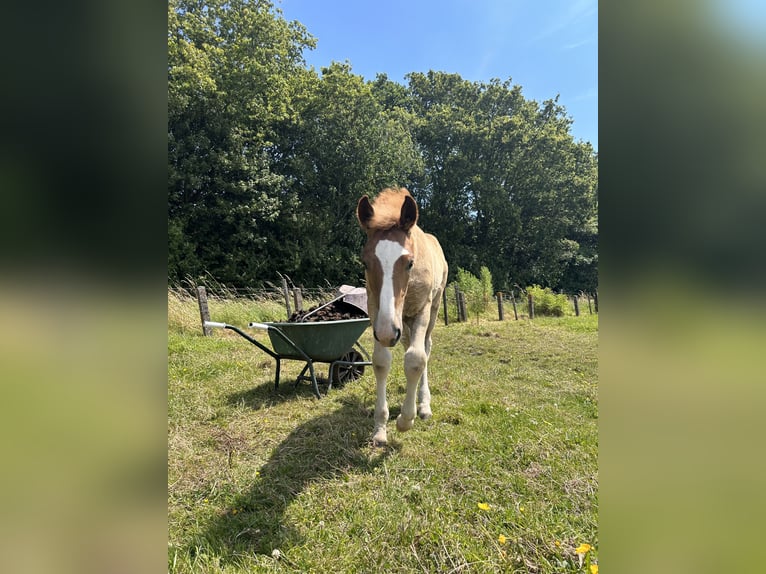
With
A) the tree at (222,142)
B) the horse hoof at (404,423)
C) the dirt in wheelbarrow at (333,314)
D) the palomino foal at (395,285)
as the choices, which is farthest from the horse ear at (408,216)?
the tree at (222,142)

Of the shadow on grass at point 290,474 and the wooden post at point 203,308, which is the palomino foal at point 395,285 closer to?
the shadow on grass at point 290,474

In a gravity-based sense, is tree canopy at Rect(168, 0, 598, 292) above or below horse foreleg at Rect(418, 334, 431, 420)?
above

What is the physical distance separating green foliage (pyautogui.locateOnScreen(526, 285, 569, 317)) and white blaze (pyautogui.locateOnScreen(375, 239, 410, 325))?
13135mm

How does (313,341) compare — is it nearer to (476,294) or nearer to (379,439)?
(379,439)

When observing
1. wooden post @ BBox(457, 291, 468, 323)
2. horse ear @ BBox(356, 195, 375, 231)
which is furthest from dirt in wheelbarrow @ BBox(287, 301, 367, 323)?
wooden post @ BBox(457, 291, 468, 323)

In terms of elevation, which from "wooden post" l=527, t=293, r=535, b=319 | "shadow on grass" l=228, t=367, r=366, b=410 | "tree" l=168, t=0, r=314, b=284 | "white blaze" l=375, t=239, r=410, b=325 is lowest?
"shadow on grass" l=228, t=367, r=366, b=410

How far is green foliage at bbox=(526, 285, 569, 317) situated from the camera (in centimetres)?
1393

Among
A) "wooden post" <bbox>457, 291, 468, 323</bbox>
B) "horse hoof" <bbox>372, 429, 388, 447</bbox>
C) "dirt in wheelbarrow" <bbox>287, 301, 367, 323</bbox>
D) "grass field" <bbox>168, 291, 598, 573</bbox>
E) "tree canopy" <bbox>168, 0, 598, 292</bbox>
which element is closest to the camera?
"grass field" <bbox>168, 291, 598, 573</bbox>

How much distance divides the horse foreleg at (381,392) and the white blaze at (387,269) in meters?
0.78

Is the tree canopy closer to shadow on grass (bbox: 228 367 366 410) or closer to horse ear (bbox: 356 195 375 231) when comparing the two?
shadow on grass (bbox: 228 367 366 410)
